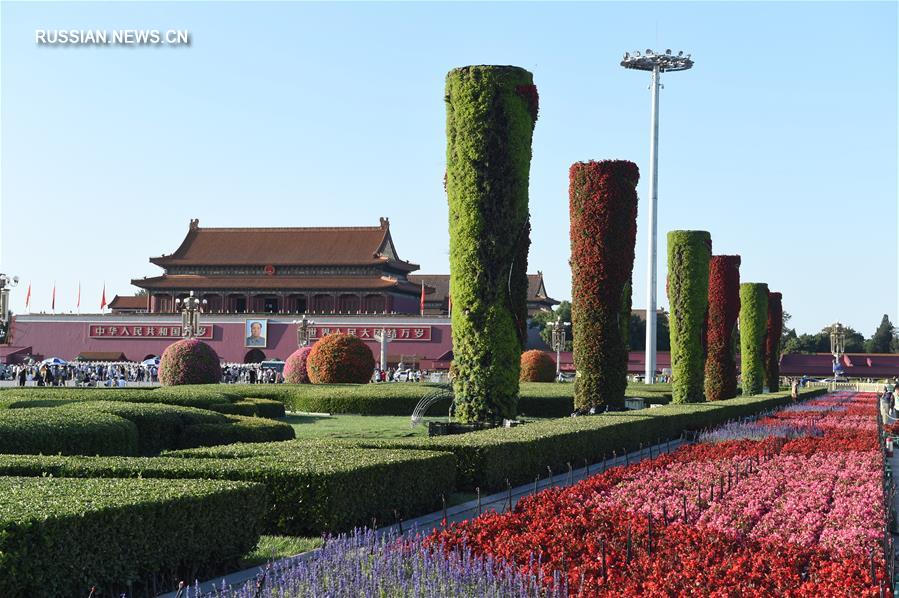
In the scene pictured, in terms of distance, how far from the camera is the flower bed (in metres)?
7.16

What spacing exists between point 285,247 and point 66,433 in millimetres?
59432

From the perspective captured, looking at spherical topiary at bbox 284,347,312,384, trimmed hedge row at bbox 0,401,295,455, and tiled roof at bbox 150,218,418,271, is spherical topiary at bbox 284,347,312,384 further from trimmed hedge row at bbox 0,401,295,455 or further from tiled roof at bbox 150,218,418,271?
tiled roof at bbox 150,218,418,271

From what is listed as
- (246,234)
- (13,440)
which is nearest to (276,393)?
(13,440)

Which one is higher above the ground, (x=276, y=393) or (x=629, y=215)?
(x=629, y=215)

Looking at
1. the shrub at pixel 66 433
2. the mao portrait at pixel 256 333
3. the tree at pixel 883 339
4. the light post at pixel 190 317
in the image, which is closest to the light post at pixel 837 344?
the tree at pixel 883 339

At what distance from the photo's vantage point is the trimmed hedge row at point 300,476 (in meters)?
9.12

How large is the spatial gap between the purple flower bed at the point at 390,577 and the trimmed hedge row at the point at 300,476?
1484mm

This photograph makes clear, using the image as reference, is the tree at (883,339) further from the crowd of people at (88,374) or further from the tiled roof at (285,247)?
the crowd of people at (88,374)

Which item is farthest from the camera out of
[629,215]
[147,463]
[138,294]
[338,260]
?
[138,294]

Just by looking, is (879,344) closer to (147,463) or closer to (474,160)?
(474,160)

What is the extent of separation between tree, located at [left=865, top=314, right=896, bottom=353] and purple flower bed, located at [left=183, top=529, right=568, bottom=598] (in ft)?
292

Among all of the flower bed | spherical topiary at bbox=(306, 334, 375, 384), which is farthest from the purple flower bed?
spherical topiary at bbox=(306, 334, 375, 384)

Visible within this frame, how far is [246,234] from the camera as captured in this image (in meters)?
74.2

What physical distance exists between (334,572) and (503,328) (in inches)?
469
